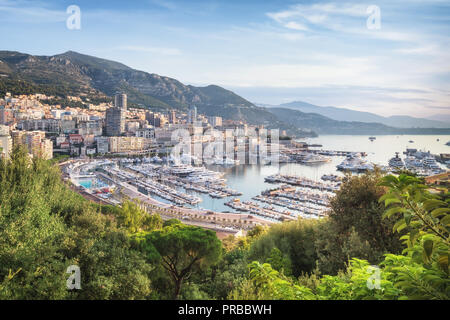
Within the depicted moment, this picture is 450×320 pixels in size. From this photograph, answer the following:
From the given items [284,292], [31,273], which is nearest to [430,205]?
[284,292]

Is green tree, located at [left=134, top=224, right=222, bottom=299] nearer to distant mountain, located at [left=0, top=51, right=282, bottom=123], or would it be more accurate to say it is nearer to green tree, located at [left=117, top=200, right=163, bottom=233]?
green tree, located at [left=117, top=200, right=163, bottom=233]

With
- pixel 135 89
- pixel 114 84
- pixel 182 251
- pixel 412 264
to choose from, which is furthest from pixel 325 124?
pixel 412 264

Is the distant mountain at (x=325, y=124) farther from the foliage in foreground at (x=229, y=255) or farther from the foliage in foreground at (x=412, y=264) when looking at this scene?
the foliage in foreground at (x=412, y=264)

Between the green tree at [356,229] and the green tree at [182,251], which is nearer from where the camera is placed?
the green tree at [356,229]

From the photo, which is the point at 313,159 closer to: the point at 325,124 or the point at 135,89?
the point at 135,89

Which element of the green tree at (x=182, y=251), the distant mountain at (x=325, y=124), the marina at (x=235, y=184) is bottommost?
the marina at (x=235, y=184)

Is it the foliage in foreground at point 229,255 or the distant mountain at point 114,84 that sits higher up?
the distant mountain at point 114,84

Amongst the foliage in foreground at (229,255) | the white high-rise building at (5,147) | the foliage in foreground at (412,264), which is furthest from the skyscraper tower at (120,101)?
the foliage in foreground at (412,264)

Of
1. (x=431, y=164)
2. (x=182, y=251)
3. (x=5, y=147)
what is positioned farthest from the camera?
(x=431, y=164)

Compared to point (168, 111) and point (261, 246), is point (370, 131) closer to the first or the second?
point (168, 111)

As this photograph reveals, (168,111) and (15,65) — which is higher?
(15,65)

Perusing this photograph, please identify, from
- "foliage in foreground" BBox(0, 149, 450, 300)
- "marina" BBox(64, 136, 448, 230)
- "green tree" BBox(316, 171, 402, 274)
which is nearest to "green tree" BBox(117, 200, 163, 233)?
"foliage in foreground" BBox(0, 149, 450, 300)
